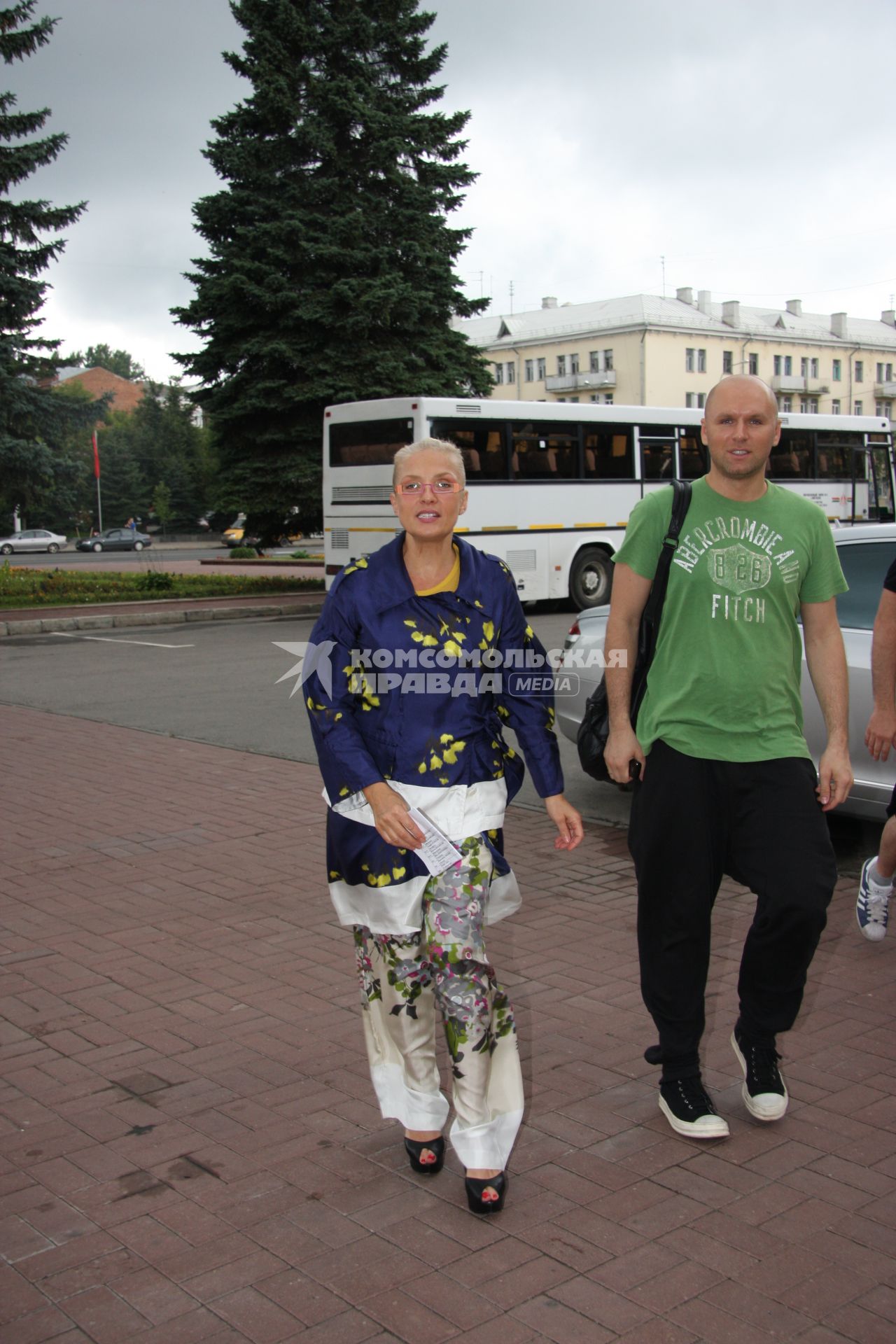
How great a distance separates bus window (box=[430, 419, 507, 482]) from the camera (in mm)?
19500

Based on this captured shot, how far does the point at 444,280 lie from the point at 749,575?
25130 millimetres

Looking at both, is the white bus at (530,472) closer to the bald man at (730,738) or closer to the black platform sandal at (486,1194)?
the bald man at (730,738)

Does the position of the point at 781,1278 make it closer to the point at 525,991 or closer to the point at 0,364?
the point at 525,991

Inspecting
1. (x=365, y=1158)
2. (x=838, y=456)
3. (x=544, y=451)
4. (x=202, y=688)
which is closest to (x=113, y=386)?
(x=838, y=456)

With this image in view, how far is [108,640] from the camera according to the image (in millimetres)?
18312

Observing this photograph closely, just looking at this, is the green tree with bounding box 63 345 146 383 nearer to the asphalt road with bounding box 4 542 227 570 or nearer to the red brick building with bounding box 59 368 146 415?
the red brick building with bounding box 59 368 146 415

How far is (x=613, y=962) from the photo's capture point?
188 inches

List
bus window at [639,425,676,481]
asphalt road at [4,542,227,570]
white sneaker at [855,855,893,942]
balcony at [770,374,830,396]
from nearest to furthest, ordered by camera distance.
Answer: white sneaker at [855,855,893,942] < bus window at [639,425,676,481] < asphalt road at [4,542,227,570] < balcony at [770,374,830,396]

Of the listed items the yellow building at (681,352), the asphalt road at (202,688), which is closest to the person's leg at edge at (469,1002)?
the asphalt road at (202,688)

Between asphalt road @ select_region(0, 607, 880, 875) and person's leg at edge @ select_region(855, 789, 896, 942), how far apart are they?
3.73 ft

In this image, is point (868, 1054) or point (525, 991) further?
point (525, 991)

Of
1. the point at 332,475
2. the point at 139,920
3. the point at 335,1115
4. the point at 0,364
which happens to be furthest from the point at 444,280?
the point at 335,1115

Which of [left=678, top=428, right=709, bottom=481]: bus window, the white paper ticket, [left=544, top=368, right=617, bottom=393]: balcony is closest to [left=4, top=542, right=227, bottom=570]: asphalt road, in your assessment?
[left=678, top=428, right=709, bottom=481]: bus window

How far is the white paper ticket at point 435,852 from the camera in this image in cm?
294
